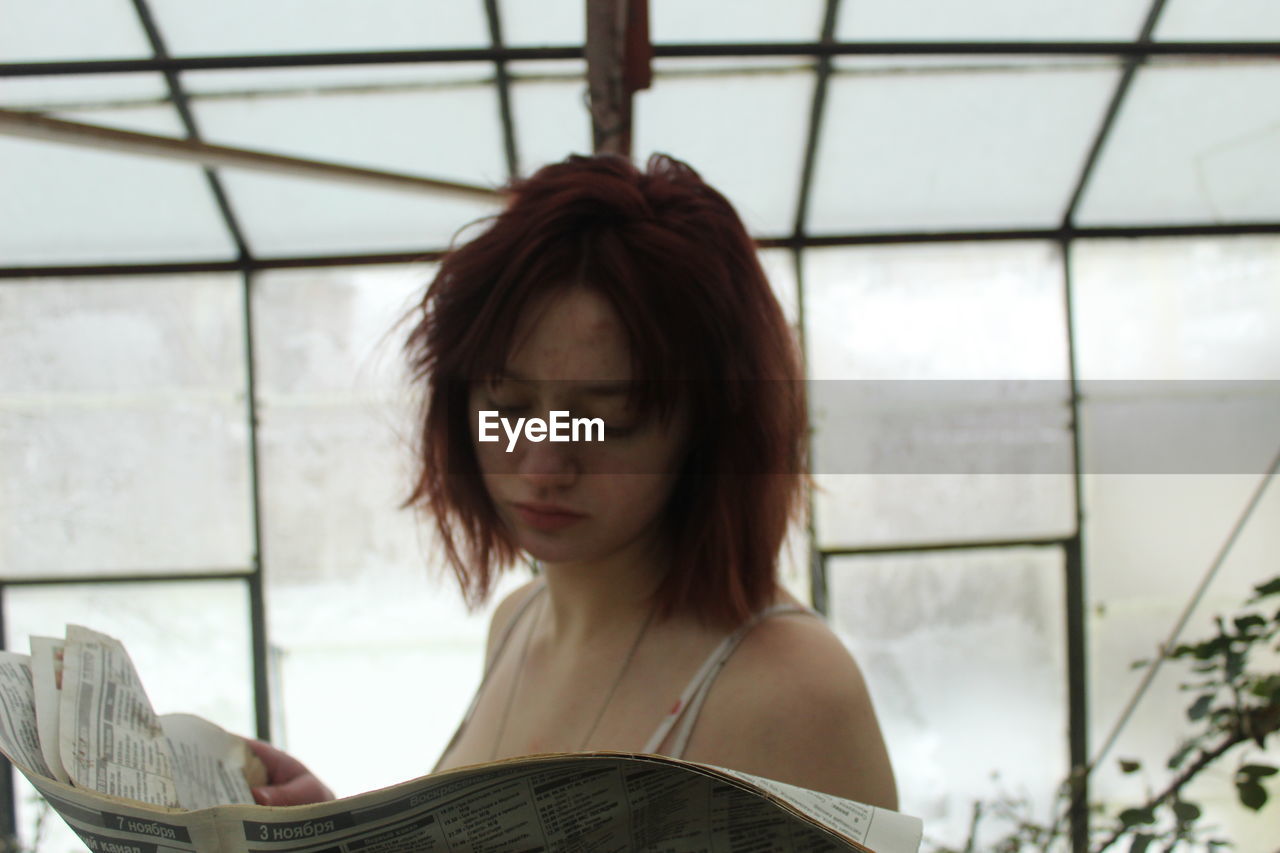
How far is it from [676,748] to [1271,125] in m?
2.75

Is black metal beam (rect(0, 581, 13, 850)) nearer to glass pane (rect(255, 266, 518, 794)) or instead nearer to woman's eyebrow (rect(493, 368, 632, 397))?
glass pane (rect(255, 266, 518, 794))

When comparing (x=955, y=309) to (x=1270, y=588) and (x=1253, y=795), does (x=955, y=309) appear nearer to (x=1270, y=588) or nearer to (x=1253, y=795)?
(x=1270, y=588)

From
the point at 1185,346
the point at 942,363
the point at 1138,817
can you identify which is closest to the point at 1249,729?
the point at 1138,817

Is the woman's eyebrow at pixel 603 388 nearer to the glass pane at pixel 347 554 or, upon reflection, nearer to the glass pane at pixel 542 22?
the glass pane at pixel 542 22

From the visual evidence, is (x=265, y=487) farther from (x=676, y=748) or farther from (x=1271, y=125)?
(x=1271, y=125)

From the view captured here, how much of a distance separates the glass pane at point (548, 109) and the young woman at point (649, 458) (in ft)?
5.32

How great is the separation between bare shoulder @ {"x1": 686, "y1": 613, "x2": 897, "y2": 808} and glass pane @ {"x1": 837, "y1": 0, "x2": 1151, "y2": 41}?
2055 millimetres

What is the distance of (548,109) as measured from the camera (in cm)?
239

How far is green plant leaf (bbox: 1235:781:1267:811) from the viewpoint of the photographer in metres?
1.31

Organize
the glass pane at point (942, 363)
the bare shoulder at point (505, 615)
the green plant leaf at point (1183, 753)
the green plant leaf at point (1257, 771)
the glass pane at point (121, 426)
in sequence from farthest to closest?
the glass pane at point (942, 363) < the glass pane at point (121, 426) < the green plant leaf at point (1183, 753) < the green plant leaf at point (1257, 771) < the bare shoulder at point (505, 615)

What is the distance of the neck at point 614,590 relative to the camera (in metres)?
0.81

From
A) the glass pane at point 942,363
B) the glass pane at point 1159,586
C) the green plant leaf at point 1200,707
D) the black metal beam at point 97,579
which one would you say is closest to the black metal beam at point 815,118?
the glass pane at point 942,363

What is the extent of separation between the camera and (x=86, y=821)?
0.47 m

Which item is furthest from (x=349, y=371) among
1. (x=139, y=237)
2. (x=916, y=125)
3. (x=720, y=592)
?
(x=720, y=592)
